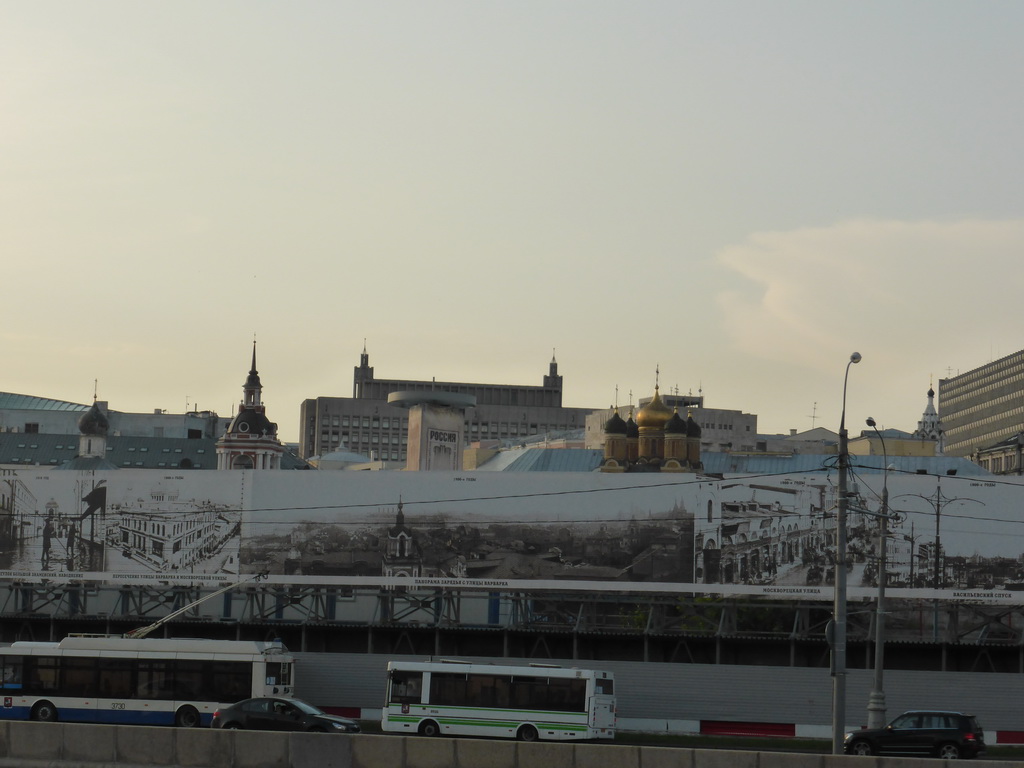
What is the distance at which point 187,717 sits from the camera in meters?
42.6

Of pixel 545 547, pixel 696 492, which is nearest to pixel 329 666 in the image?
pixel 545 547

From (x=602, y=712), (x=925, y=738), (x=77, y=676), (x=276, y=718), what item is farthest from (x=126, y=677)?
(x=925, y=738)

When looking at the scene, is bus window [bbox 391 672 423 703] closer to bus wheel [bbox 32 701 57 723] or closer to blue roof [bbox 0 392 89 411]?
bus wheel [bbox 32 701 57 723]

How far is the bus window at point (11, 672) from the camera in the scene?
144 feet

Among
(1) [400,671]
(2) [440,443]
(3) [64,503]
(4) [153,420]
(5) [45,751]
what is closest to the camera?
(5) [45,751]

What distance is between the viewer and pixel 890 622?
6344 centimetres

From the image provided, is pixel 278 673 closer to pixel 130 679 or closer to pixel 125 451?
pixel 130 679

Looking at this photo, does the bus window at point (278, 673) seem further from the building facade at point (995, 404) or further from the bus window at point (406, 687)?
the building facade at point (995, 404)

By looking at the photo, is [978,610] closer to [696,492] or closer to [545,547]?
[696,492]

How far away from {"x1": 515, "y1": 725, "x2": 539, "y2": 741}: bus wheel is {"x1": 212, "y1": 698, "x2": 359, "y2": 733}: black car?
4940 millimetres

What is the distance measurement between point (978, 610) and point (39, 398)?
14147 cm

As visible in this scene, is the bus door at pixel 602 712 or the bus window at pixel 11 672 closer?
the bus door at pixel 602 712

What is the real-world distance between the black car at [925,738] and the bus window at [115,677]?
19.1 metres

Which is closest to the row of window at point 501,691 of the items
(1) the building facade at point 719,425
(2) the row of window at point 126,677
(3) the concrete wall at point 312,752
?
(2) the row of window at point 126,677
